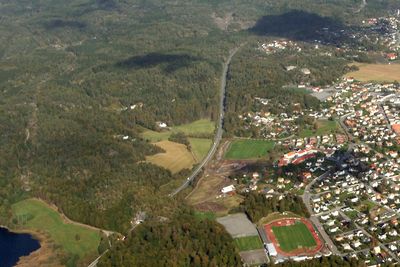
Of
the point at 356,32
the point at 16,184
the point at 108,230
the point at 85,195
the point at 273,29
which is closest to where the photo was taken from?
the point at 108,230

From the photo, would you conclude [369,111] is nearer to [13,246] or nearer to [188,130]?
[188,130]

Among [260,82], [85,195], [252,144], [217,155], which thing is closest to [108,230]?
[85,195]

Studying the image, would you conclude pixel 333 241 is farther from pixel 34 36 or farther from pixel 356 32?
pixel 34 36

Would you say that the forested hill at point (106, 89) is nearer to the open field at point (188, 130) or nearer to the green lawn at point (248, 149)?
the open field at point (188, 130)

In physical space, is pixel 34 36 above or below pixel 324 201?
below

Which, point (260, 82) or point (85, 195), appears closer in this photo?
point (85, 195)

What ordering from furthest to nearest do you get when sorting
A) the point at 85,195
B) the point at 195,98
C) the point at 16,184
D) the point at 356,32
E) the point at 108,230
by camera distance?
the point at 356,32 → the point at 195,98 → the point at 16,184 → the point at 85,195 → the point at 108,230

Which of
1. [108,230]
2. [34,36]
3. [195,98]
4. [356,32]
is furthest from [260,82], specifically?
[34,36]
